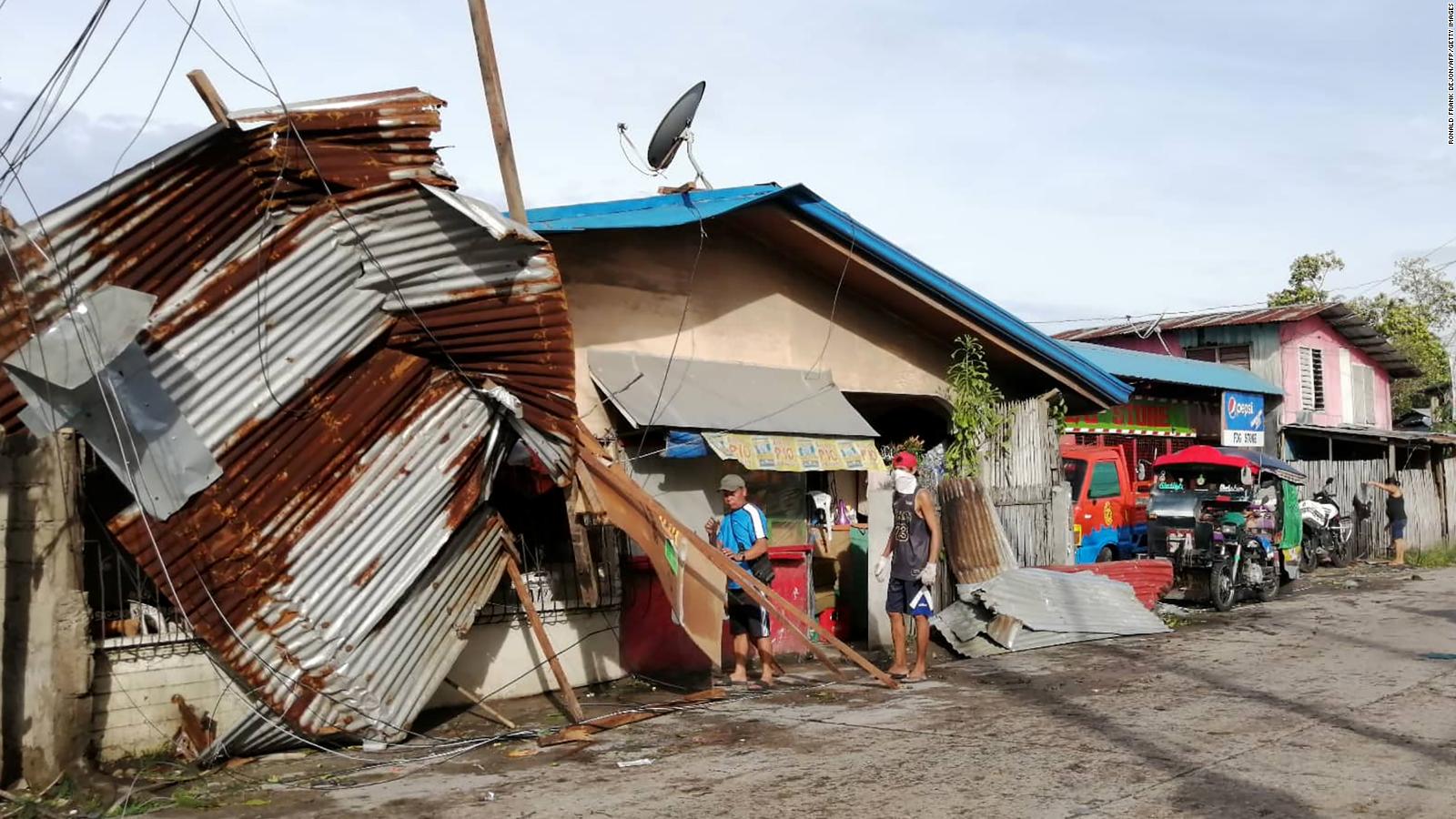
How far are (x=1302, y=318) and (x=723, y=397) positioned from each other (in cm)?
2359

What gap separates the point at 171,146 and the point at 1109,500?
48.2ft

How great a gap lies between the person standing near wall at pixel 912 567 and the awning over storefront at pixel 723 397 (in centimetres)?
150

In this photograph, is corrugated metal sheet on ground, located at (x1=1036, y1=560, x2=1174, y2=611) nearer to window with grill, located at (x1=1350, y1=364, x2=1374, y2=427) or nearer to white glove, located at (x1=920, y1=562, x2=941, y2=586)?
white glove, located at (x1=920, y1=562, x2=941, y2=586)

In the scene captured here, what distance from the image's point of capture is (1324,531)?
22.5 meters

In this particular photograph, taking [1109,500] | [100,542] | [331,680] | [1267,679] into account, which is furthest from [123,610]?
[1109,500]

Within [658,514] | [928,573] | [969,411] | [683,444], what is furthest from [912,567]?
[969,411]

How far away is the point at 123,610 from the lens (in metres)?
7.54

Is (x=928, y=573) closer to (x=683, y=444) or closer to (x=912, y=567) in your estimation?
(x=912, y=567)

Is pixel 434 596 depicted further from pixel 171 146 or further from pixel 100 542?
pixel 171 146

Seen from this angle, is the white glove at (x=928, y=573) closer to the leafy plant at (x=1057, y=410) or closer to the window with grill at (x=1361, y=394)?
the leafy plant at (x=1057, y=410)

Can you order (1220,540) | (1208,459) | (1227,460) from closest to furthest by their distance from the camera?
(1220,540), (1227,460), (1208,459)

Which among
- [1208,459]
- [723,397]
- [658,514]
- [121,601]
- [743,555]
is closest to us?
[121,601]

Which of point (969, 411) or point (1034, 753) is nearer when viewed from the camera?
point (1034, 753)

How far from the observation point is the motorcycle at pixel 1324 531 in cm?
2198
